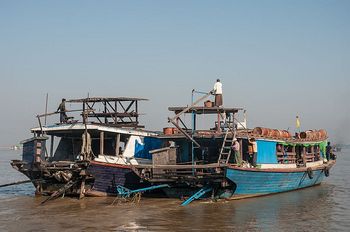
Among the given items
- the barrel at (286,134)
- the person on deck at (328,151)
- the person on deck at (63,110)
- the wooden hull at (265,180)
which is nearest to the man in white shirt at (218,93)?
the wooden hull at (265,180)

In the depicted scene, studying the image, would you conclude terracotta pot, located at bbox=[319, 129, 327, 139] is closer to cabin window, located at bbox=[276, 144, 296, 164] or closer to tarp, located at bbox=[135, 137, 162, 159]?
cabin window, located at bbox=[276, 144, 296, 164]

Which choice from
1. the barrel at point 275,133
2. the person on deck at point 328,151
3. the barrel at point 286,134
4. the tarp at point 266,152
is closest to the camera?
the tarp at point 266,152

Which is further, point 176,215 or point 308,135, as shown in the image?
point 308,135

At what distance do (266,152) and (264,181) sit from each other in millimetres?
1508

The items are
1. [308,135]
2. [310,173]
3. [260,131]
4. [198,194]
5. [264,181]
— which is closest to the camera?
[198,194]

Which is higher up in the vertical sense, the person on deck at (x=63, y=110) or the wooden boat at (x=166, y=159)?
the person on deck at (x=63, y=110)

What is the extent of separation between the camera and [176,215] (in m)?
13.7

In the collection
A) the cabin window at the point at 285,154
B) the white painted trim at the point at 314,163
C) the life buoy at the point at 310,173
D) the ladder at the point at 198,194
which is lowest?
the ladder at the point at 198,194

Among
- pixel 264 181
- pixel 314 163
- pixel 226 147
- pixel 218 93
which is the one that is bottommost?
pixel 264 181

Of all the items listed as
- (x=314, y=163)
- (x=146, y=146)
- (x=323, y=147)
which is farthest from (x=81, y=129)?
(x=323, y=147)

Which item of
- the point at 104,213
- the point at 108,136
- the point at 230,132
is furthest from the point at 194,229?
the point at 108,136

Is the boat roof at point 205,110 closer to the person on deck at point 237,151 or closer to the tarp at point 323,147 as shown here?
the person on deck at point 237,151

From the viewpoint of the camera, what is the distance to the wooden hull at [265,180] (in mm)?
15656

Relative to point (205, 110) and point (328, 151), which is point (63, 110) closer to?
point (205, 110)
